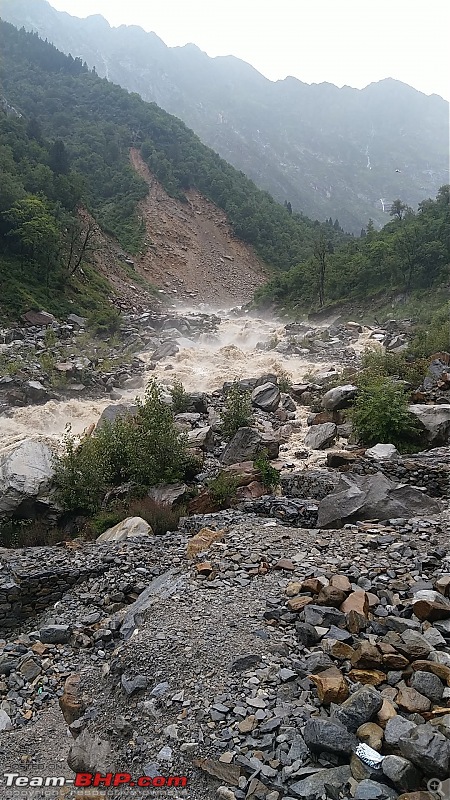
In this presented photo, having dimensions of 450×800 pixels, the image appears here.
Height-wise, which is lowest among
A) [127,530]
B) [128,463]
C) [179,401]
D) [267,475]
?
[179,401]

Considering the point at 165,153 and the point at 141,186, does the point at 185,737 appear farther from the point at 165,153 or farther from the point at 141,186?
the point at 165,153

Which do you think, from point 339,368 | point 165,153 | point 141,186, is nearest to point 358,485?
point 339,368

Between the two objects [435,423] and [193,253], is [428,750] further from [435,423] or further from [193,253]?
[193,253]

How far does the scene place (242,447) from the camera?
12.8 m

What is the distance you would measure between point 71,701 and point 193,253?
2105 inches

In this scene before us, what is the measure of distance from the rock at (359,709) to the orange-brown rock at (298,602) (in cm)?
167

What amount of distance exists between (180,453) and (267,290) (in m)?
32.8

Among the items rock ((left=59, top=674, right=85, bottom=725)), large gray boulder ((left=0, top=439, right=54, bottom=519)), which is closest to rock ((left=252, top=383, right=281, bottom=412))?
large gray boulder ((left=0, top=439, right=54, bottom=519))

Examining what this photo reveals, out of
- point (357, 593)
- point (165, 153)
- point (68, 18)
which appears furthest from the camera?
point (68, 18)

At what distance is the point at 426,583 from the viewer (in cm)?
536

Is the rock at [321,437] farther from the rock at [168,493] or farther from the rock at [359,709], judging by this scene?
the rock at [359,709]

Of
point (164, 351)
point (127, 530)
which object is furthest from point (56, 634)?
point (164, 351)

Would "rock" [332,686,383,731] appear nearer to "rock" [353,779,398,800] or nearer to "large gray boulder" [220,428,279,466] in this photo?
"rock" [353,779,398,800]

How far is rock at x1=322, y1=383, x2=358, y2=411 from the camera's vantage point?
15117 mm
